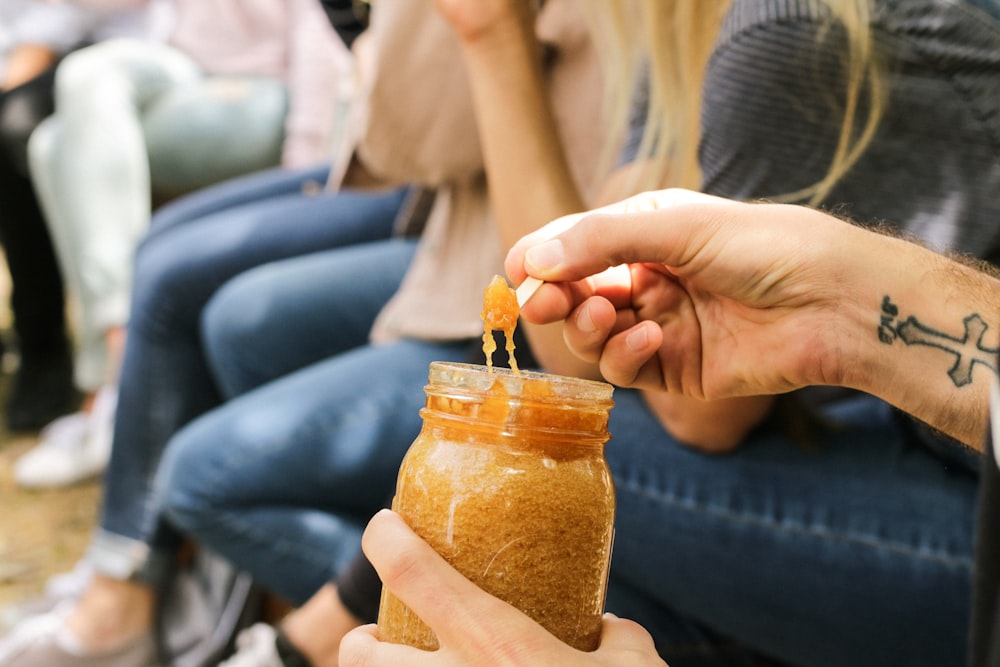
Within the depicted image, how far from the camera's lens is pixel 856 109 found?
0.77 m

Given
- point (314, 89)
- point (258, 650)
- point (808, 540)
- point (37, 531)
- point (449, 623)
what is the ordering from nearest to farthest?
1. point (449, 623)
2. point (808, 540)
3. point (258, 650)
4. point (37, 531)
5. point (314, 89)

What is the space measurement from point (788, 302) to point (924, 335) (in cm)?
9

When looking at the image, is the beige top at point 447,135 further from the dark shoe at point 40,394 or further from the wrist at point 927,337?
the dark shoe at point 40,394

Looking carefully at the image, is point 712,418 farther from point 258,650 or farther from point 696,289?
point 258,650

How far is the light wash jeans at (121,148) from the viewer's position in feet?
7.26

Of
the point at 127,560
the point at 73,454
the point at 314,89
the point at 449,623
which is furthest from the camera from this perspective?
the point at 314,89

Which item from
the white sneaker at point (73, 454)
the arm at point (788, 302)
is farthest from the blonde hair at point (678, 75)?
the white sneaker at point (73, 454)

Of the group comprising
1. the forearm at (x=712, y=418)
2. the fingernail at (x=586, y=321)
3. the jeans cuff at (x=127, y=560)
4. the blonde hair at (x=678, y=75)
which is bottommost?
the jeans cuff at (x=127, y=560)

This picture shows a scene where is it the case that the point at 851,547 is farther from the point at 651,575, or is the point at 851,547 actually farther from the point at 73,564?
the point at 73,564

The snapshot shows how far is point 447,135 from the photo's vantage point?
1182 millimetres

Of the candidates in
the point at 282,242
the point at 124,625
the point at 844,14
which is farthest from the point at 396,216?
the point at 844,14

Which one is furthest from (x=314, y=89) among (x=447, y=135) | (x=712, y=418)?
(x=712, y=418)

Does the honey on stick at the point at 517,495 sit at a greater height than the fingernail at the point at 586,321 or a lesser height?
lesser

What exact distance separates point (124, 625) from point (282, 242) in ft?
2.01
